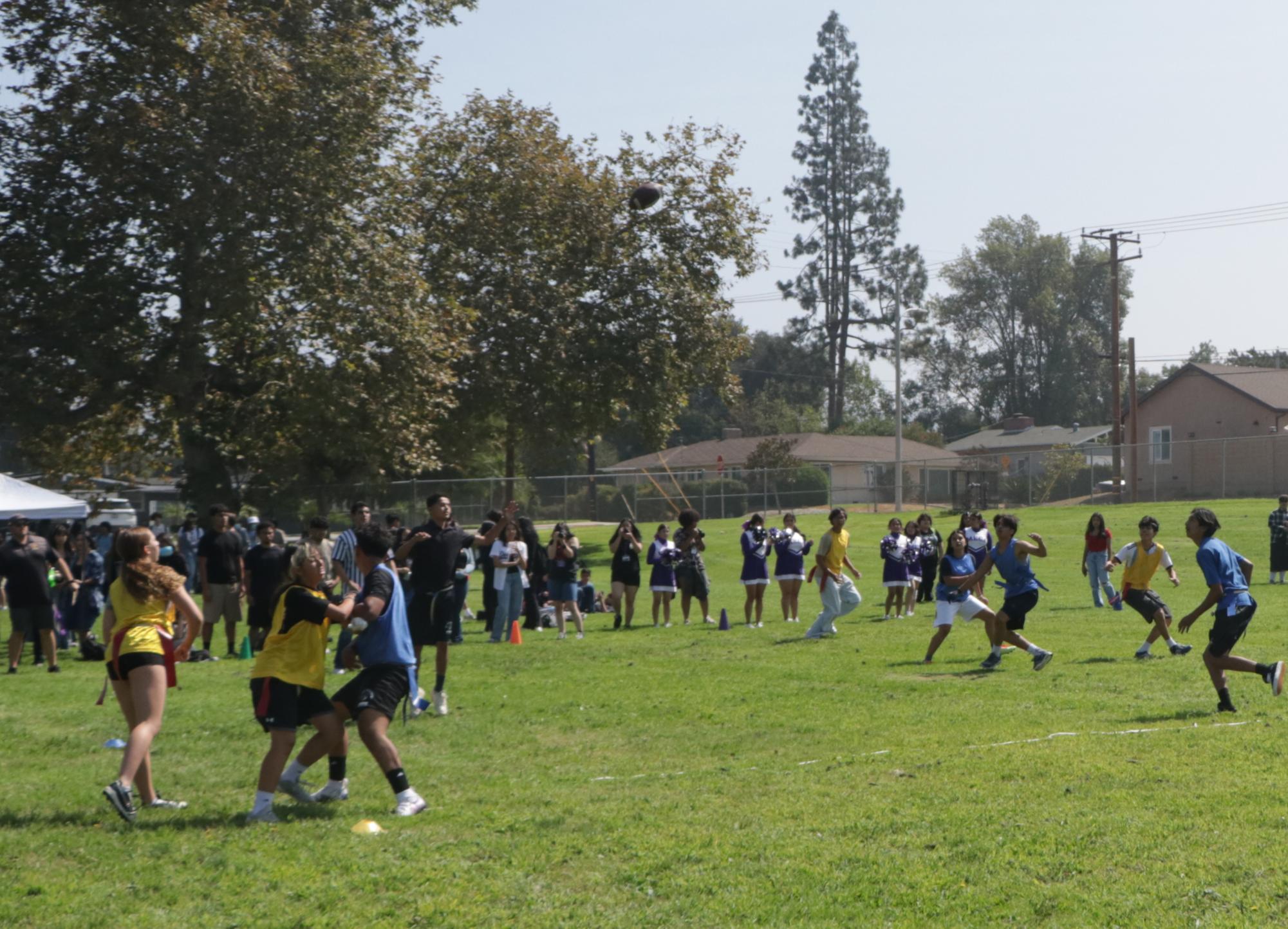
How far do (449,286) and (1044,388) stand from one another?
220ft

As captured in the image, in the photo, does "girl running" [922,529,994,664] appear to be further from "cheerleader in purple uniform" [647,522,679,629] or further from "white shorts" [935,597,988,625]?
"cheerleader in purple uniform" [647,522,679,629]

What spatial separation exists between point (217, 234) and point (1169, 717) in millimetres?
21566

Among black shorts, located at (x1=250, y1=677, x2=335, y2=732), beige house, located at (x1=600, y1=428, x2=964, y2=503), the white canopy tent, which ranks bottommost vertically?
black shorts, located at (x1=250, y1=677, x2=335, y2=732)

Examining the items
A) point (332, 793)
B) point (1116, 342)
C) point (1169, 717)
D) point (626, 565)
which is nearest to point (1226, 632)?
point (1169, 717)

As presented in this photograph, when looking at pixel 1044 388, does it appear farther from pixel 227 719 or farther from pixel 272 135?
pixel 227 719

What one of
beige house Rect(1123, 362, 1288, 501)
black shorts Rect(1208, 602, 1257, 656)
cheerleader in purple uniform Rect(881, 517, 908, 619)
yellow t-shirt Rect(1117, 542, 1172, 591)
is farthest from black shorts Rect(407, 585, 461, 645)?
beige house Rect(1123, 362, 1288, 501)

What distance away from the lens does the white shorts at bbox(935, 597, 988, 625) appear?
48.9 ft

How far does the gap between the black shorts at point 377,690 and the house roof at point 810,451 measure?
2378 inches

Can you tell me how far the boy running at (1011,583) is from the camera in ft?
47.2

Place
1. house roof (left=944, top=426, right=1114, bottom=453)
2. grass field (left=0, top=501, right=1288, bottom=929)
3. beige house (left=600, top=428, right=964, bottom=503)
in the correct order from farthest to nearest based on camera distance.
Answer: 1. house roof (left=944, top=426, right=1114, bottom=453)
2. beige house (left=600, top=428, right=964, bottom=503)
3. grass field (left=0, top=501, right=1288, bottom=929)

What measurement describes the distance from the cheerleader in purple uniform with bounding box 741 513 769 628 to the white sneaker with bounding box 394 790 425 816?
12973 millimetres

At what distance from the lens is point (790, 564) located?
2084cm

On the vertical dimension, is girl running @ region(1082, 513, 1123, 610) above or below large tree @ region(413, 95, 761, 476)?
below

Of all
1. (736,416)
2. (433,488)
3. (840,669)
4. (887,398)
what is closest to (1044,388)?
(887,398)
